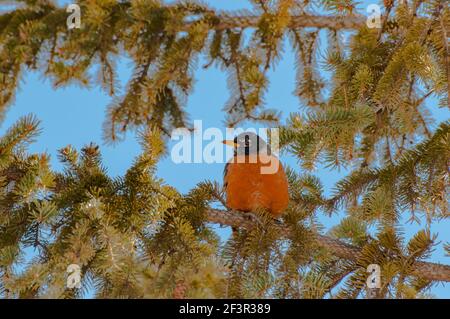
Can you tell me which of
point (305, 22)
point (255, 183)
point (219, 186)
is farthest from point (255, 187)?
point (305, 22)

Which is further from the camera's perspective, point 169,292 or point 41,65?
point 41,65

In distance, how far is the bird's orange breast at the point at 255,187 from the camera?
378 centimetres

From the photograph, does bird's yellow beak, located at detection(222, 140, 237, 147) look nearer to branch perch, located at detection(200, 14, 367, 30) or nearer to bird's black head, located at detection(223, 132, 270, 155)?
bird's black head, located at detection(223, 132, 270, 155)

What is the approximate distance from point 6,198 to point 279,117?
156 cm

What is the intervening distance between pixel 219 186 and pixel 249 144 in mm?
991

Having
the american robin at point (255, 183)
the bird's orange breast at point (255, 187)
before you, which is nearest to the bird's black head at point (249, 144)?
the american robin at point (255, 183)

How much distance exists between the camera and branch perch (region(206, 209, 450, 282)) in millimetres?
3284

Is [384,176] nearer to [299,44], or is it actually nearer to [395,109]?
[395,109]

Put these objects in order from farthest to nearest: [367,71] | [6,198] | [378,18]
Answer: [378,18], [367,71], [6,198]

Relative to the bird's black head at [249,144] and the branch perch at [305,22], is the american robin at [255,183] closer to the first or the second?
the bird's black head at [249,144]

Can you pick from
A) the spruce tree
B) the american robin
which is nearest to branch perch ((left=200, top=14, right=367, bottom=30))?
the spruce tree

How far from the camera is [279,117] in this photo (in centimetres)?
368

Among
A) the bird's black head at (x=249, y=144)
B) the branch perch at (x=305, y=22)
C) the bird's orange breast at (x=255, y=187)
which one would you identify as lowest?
the bird's orange breast at (x=255, y=187)
